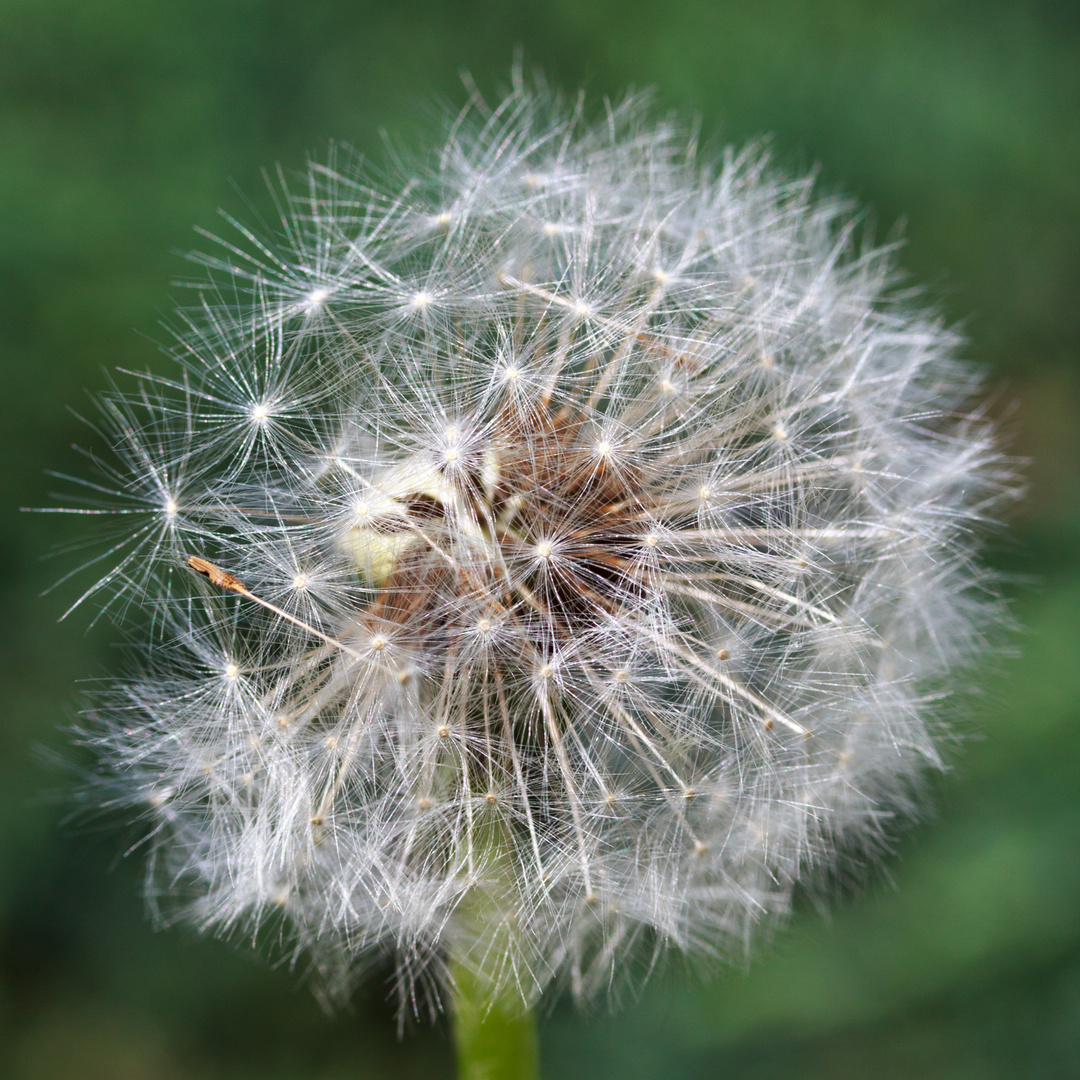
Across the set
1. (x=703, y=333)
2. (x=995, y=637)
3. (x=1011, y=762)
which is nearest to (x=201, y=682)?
(x=703, y=333)

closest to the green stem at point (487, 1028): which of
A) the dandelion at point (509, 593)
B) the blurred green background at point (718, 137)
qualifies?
the dandelion at point (509, 593)

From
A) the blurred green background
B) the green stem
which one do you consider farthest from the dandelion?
the blurred green background

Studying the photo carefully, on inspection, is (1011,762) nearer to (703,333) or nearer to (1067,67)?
(703,333)

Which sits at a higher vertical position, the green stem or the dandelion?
the dandelion

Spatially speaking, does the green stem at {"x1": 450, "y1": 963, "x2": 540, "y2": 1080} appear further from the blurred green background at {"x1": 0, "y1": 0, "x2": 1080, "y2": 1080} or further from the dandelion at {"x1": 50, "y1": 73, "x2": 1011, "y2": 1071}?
the blurred green background at {"x1": 0, "y1": 0, "x2": 1080, "y2": 1080}

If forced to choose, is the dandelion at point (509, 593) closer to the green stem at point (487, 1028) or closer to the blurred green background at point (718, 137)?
the green stem at point (487, 1028)

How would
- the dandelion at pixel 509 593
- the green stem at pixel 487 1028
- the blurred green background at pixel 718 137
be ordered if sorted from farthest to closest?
the blurred green background at pixel 718 137 → the green stem at pixel 487 1028 → the dandelion at pixel 509 593

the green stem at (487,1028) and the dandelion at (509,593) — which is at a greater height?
the dandelion at (509,593)
